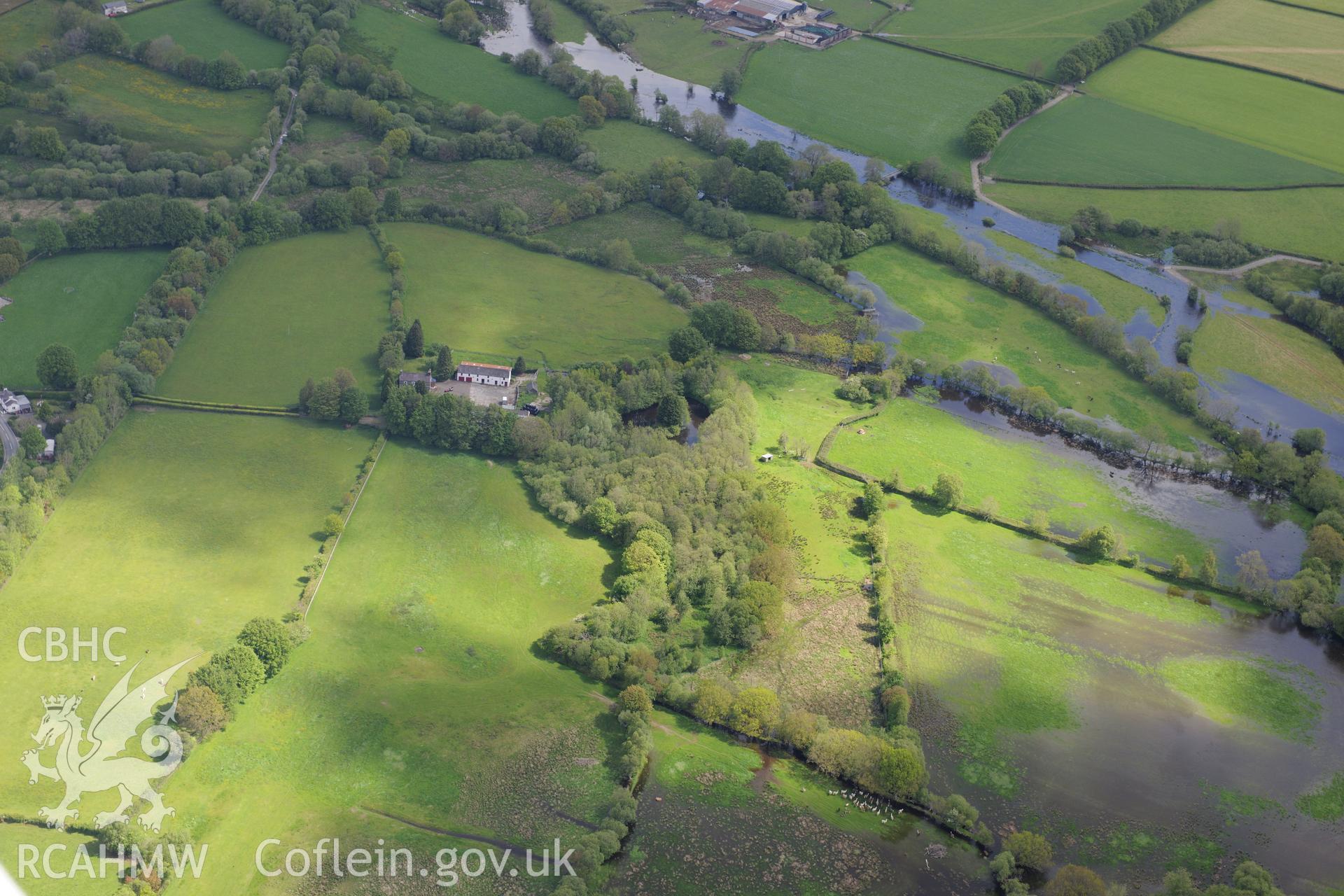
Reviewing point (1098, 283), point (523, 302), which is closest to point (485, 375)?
point (523, 302)

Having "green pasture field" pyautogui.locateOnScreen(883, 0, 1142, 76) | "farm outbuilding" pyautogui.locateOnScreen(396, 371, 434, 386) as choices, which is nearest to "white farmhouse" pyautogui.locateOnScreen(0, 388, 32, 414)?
"farm outbuilding" pyautogui.locateOnScreen(396, 371, 434, 386)

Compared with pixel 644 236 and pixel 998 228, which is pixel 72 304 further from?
pixel 998 228

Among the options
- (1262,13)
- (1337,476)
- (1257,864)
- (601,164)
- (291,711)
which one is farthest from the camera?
(1262,13)

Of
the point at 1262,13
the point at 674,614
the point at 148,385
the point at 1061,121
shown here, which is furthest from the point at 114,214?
the point at 1262,13

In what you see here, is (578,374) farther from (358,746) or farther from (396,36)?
(396,36)

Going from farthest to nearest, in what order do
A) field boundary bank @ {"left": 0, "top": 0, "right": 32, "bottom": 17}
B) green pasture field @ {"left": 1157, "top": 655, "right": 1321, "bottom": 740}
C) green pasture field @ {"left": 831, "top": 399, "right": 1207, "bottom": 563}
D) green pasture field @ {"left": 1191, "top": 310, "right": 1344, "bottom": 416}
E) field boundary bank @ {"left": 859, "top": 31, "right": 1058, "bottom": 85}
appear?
1. field boundary bank @ {"left": 859, "top": 31, "right": 1058, "bottom": 85}
2. field boundary bank @ {"left": 0, "top": 0, "right": 32, "bottom": 17}
3. green pasture field @ {"left": 1191, "top": 310, "right": 1344, "bottom": 416}
4. green pasture field @ {"left": 831, "top": 399, "right": 1207, "bottom": 563}
5. green pasture field @ {"left": 1157, "top": 655, "right": 1321, "bottom": 740}

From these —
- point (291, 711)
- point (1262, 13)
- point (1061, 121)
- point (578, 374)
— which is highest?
point (1262, 13)

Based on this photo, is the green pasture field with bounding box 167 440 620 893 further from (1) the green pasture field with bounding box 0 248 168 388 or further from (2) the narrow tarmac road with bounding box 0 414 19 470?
(1) the green pasture field with bounding box 0 248 168 388
